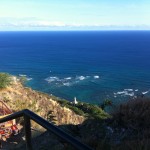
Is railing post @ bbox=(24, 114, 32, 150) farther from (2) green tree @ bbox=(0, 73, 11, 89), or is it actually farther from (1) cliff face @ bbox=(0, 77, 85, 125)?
Result: (2) green tree @ bbox=(0, 73, 11, 89)

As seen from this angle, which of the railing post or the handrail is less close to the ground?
the handrail

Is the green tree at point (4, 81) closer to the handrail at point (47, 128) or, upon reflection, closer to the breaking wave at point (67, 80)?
the handrail at point (47, 128)

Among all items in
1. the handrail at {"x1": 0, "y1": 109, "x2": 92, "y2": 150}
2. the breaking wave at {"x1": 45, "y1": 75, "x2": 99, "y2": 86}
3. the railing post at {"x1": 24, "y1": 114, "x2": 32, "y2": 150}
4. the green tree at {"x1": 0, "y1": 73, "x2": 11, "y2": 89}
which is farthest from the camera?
the breaking wave at {"x1": 45, "y1": 75, "x2": 99, "y2": 86}

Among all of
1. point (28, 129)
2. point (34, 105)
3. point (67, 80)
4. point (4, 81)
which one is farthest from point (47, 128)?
point (67, 80)

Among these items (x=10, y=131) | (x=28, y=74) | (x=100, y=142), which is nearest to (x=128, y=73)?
(x=28, y=74)

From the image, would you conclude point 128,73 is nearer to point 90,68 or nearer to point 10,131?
point 90,68

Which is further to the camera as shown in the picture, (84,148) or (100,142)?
(100,142)

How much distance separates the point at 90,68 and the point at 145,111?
8510 centimetres

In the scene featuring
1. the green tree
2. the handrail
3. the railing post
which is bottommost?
the green tree

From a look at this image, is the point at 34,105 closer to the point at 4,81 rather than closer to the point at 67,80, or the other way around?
the point at 4,81

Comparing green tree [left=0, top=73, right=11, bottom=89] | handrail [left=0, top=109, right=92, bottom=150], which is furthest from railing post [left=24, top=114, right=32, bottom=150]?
green tree [left=0, top=73, right=11, bottom=89]

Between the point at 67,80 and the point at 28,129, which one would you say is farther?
the point at 67,80

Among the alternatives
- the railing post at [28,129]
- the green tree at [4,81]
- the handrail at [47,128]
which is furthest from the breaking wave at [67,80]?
the handrail at [47,128]

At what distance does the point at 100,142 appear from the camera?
18.0 ft
